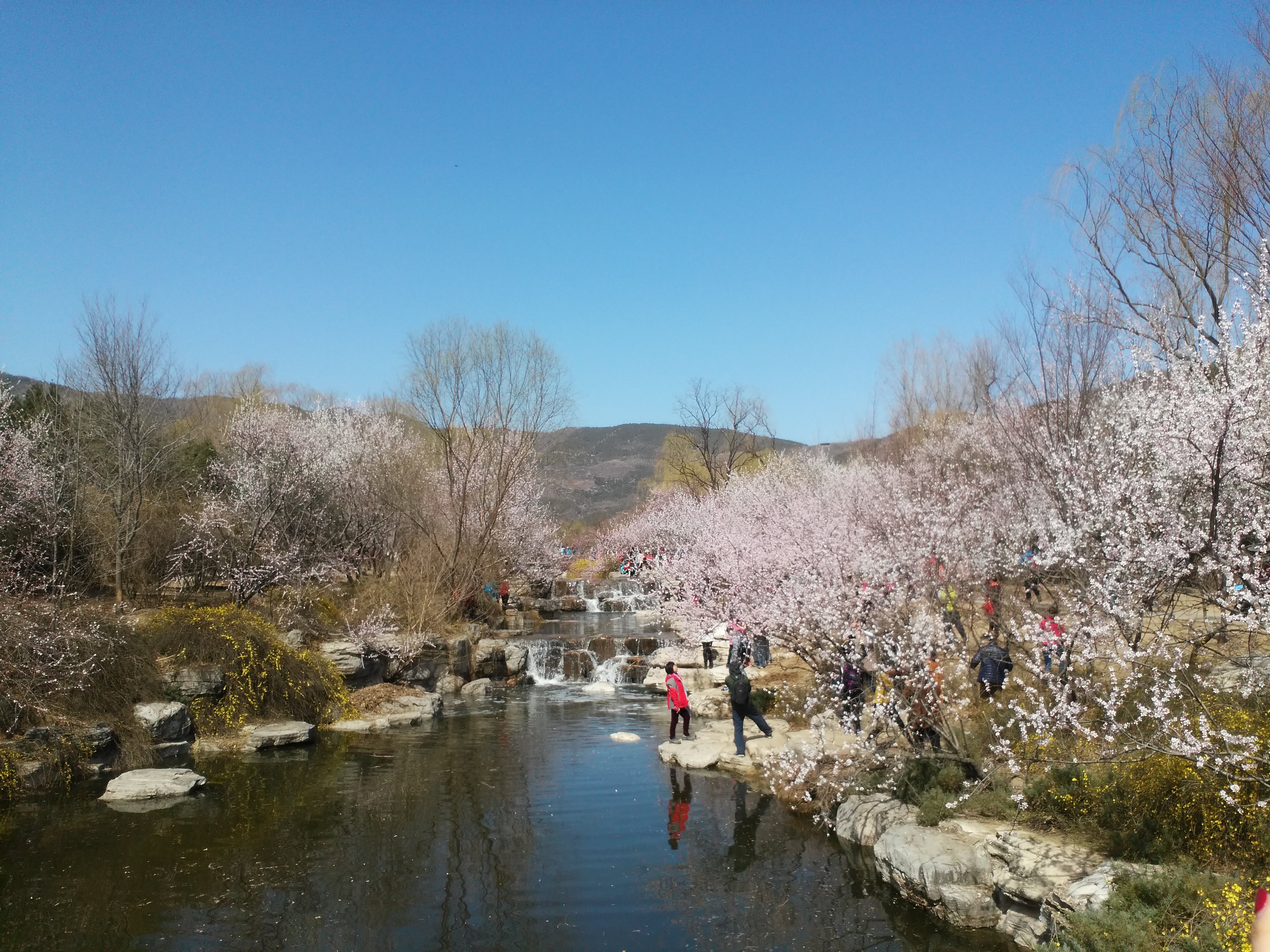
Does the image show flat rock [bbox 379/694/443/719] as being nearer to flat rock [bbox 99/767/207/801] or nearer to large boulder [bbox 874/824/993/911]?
flat rock [bbox 99/767/207/801]

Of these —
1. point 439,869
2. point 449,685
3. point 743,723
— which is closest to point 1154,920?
point 439,869

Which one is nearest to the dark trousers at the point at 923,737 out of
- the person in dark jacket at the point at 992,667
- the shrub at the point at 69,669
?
the person in dark jacket at the point at 992,667

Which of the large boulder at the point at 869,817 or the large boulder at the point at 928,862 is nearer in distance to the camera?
the large boulder at the point at 928,862

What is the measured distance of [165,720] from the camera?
45.7 feet

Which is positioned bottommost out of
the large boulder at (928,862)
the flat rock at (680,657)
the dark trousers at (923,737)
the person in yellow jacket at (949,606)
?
the large boulder at (928,862)

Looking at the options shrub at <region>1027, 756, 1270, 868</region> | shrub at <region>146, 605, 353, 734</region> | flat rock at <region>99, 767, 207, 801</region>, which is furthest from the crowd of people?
shrub at <region>146, 605, 353, 734</region>

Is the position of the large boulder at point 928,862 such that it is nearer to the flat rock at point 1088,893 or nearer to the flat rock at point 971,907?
the flat rock at point 971,907

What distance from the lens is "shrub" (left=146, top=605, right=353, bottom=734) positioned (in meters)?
15.1

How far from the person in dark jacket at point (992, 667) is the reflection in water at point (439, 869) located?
3184 millimetres

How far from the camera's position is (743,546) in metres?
17.8

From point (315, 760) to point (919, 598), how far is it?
10.3 metres

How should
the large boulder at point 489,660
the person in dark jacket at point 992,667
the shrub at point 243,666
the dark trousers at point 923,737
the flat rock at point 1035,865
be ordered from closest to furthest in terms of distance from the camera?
1. the flat rock at point 1035,865
2. the dark trousers at point 923,737
3. the person in dark jacket at point 992,667
4. the shrub at point 243,666
5. the large boulder at point 489,660

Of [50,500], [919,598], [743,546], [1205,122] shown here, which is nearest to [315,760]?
[50,500]

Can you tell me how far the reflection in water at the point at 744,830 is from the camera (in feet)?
32.2
